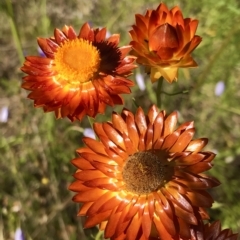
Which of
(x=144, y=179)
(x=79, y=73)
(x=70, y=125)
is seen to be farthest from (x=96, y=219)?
(x=70, y=125)

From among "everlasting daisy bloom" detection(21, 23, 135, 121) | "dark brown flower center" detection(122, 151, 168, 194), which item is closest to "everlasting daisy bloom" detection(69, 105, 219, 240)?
"dark brown flower center" detection(122, 151, 168, 194)

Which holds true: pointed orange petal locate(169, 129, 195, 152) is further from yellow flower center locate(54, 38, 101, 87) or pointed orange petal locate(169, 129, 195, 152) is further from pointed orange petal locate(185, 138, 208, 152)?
yellow flower center locate(54, 38, 101, 87)

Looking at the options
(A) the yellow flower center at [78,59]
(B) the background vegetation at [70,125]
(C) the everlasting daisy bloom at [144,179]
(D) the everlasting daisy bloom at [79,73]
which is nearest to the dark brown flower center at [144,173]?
(C) the everlasting daisy bloom at [144,179]

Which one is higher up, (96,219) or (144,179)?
(144,179)

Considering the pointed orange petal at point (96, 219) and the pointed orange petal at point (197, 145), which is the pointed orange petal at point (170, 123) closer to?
the pointed orange petal at point (197, 145)

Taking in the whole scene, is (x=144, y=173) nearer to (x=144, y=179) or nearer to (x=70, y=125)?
(x=144, y=179)

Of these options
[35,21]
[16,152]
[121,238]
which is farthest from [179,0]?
[121,238]

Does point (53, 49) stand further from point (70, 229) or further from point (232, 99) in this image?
point (232, 99)
